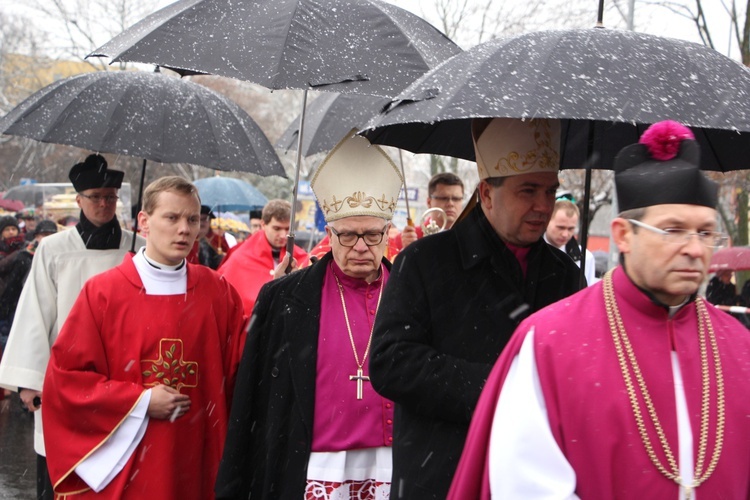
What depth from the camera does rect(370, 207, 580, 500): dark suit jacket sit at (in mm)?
3465

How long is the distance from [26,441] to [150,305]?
6422 millimetres

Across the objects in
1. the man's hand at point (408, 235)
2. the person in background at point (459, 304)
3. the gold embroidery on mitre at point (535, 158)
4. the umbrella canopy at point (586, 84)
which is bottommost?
the person in background at point (459, 304)

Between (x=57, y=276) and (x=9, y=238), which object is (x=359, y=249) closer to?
(x=57, y=276)

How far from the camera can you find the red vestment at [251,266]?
8.34m

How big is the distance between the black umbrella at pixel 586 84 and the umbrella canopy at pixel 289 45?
0.95m

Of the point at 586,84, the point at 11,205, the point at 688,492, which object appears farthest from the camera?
the point at 11,205

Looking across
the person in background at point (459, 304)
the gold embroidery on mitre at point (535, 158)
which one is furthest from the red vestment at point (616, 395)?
the gold embroidery on mitre at point (535, 158)

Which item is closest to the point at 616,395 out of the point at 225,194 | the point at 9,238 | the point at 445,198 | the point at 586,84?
the point at 586,84

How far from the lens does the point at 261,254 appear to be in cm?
873

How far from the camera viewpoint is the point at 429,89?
3.32 m

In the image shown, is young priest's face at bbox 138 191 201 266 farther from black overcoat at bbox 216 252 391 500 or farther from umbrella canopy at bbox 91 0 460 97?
umbrella canopy at bbox 91 0 460 97

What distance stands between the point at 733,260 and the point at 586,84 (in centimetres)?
863

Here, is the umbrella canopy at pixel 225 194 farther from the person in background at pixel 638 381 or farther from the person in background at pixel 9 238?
the person in background at pixel 638 381

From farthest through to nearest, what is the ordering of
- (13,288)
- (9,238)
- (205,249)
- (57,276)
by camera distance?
1. (9,238)
2. (205,249)
3. (13,288)
4. (57,276)
